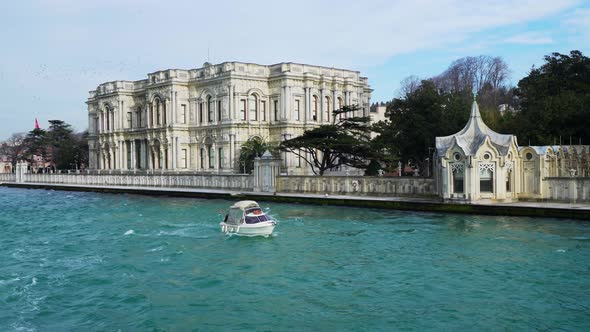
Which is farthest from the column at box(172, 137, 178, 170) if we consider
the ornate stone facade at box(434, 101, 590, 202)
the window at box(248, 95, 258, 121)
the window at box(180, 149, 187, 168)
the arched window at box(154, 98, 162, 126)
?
the ornate stone facade at box(434, 101, 590, 202)

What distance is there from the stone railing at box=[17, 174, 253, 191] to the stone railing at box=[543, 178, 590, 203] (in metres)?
15.4

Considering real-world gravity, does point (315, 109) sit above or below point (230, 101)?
below

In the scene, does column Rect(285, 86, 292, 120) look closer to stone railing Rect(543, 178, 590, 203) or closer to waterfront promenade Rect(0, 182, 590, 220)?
waterfront promenade Rect(0, 182, 590, 220)

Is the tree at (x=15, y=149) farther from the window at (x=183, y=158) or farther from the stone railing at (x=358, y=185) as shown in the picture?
the stone railing at (x=358, y=185)

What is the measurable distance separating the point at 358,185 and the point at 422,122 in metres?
11.5

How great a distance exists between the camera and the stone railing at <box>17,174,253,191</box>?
3288 centimetres

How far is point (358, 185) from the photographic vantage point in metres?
26.5

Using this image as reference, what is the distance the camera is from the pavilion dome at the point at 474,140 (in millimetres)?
21078

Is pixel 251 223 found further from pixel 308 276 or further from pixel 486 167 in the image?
pixel 486 167

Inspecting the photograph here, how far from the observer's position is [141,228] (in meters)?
20.0

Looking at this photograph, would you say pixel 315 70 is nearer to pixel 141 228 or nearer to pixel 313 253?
pixel 141 228

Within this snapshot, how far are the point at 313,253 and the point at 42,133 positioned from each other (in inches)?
2543

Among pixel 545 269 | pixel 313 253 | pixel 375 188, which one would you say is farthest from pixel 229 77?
pixel 545 269

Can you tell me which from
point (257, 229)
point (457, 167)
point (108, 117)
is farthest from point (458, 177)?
point (108, 117)
